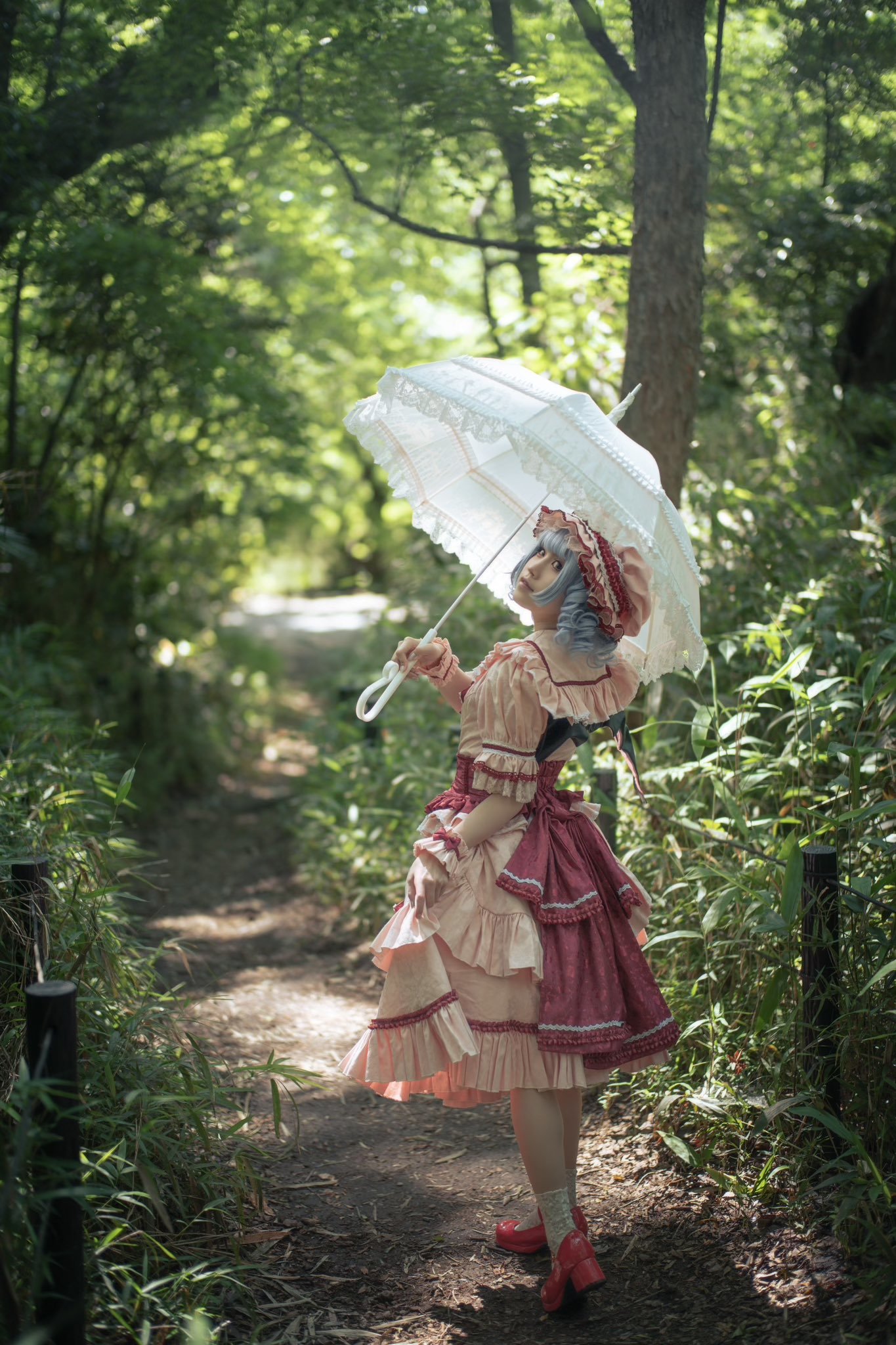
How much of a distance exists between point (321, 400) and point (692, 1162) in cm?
946

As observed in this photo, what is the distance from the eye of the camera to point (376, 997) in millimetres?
3857

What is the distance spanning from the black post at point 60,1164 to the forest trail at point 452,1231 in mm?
466

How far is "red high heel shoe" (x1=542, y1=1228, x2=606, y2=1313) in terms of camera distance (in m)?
2.18

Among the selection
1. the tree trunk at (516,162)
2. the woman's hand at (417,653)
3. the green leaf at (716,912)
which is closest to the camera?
the woman's hand at (417,653)

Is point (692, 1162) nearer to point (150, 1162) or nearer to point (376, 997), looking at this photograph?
point (150, 1162)

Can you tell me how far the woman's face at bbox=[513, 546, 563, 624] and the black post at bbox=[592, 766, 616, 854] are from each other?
105 centimetres

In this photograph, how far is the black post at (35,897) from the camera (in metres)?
2.36

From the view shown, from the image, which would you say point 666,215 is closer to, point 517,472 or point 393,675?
point 517,472

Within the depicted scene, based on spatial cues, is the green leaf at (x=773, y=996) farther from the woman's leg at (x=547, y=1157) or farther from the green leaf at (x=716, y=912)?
the woman's leg at (x=547, y=1157)

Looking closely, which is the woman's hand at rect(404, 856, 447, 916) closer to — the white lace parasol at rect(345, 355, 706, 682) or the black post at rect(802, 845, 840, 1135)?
the white lace parasol at rect(345, 355, 706, 682)

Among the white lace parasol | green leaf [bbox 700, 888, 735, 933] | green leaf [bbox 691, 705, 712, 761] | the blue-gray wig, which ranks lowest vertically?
green leaf [bbox 700, 888, 735, 933]

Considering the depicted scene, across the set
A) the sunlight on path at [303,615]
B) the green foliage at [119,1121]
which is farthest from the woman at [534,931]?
the sunlight on path at [303,615]

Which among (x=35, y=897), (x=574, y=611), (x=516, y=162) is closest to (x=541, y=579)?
(x=574, y=611)

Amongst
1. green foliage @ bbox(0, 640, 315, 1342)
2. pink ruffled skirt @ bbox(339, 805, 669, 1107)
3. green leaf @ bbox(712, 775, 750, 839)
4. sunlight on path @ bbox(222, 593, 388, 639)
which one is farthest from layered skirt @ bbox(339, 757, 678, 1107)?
sunlight on path @ bbox(222, 593, 388, 639)
